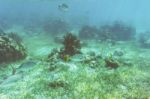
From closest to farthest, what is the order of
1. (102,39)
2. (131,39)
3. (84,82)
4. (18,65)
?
(84,82), (18,65), (102,39), (131,39)

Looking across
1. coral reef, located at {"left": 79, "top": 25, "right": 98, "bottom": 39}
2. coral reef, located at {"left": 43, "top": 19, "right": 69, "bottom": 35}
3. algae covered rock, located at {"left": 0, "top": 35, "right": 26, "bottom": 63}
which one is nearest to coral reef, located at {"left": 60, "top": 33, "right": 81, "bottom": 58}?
algae covered rock, located at {"left": 0, "top": 35, "right": 26, "bottom": 63}

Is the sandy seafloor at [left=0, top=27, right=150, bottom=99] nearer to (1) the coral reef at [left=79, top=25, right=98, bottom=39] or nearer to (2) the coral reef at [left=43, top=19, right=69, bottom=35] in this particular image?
(1) the coral reef at [left=79, top=25, right=98, bottom=39]

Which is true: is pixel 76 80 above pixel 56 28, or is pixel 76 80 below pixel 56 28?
below

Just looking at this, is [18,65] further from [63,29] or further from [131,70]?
[63,29]

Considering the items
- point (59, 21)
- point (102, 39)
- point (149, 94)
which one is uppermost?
point (59, 21)

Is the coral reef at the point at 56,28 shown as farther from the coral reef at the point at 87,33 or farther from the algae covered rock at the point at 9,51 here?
the algae covered rock at the point at 9,51

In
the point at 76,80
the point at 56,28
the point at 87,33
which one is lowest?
the point at 76,80

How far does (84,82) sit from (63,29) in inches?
842

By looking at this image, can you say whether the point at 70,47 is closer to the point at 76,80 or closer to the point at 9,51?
the point at 9,51

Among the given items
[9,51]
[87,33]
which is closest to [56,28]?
[87,33]

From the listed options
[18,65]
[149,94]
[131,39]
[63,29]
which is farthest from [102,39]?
[149,94]

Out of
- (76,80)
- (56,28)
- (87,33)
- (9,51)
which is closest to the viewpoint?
(76,80)

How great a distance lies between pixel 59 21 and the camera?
112 ft

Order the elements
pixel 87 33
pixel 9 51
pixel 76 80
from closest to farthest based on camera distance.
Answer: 1. pixel 76 80
2. pixel 9 51
3. pixel 87 33
